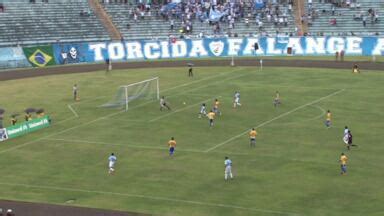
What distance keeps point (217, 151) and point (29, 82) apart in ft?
134

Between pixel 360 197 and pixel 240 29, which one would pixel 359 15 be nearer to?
pixel 240 29

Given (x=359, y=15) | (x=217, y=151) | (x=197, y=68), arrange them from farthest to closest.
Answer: (x=359, y=15)
(x=197, y=68)
(x=217, y=151)

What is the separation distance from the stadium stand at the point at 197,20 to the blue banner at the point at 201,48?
6488 mm

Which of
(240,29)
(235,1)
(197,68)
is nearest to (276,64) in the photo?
(197,68)

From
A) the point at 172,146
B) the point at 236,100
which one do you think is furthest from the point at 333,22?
the point at 172,146

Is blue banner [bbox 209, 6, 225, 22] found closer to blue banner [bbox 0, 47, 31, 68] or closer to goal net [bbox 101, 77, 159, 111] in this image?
blue banner [bbox 0, 47, 31, 68]

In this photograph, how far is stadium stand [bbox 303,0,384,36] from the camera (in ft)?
348

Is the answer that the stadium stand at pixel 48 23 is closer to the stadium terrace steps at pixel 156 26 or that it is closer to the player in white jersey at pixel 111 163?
the stadium terrace steps at pixel 156 26

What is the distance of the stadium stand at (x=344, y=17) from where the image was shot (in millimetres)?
106188

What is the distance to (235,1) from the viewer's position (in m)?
118

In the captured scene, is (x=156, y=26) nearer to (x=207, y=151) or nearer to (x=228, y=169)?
(x=207, y=151)

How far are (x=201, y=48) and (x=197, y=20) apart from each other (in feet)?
44.3

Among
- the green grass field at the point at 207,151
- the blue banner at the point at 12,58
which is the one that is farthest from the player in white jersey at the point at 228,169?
the blue banner at the point at 12,58

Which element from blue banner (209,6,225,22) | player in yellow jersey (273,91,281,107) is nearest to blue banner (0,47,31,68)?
blue banner (209,6,225,22)
